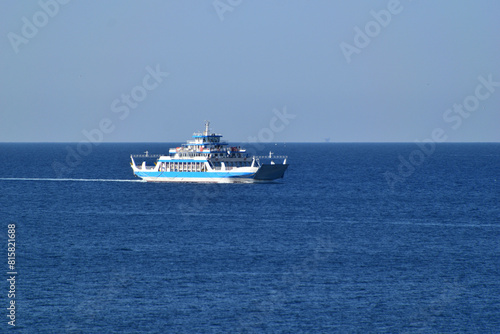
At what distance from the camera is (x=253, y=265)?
218 feet

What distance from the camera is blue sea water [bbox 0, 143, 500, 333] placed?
168 ft

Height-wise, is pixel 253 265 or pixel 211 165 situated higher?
pixel 211 165

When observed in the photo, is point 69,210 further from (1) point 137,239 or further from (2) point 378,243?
(2) point 378,243

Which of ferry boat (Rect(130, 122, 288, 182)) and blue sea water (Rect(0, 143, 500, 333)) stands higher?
ferry boat (Rect(130, 122, 288, 182))

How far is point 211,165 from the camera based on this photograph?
14188 centimetres

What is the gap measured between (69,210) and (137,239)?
31098mm

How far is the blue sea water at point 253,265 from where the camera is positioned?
5125cm

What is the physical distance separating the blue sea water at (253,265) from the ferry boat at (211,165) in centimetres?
1683

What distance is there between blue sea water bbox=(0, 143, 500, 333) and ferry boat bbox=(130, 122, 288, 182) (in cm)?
1683

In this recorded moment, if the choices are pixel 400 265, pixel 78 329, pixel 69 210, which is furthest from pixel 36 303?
pixel 69 210

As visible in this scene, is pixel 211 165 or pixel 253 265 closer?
pixel 253 265

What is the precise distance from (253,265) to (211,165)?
→ 76319mm

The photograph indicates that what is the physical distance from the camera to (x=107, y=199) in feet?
408

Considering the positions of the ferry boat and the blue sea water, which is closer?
the blue sea water
